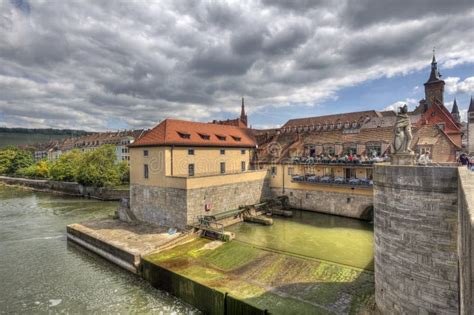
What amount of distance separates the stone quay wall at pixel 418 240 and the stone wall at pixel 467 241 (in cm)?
83

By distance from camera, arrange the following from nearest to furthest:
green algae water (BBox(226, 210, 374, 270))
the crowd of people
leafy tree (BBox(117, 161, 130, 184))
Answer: green algae water (BBox(226, 210, 374, 270)) < the crowd of people < leafy tree (BBox(117, 161, 130, 184))

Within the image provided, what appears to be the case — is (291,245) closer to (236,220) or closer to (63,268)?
(236,220)

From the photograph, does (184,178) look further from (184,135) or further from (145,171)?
(184,135)

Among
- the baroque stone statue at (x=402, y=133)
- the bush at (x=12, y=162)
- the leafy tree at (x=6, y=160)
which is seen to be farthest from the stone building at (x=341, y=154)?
the leafy tree at (x=6, y=160)

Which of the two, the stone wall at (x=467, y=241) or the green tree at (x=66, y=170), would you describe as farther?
the green tree at (x=66, y=170)

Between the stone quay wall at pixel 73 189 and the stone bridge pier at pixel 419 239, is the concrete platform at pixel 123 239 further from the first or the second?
the stone quay wall at pixel 73 189

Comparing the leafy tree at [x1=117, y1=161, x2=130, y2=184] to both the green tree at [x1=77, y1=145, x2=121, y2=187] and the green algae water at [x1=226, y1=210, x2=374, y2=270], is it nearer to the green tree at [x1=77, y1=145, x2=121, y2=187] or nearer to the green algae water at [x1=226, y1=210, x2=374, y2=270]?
the green tree at [x1=77, y1=145, x2=121, y2=187]

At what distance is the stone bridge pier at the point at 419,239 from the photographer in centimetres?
626

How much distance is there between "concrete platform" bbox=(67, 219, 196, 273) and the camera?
44.5ft

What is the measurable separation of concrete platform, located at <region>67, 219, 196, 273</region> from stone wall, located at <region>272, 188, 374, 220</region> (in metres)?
11.8

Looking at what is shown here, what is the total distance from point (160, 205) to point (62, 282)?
24.0 ft

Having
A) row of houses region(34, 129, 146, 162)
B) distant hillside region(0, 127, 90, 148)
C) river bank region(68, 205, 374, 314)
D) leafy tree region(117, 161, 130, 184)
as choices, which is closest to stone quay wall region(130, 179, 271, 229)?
river bank region(68, 205, 374, 314)

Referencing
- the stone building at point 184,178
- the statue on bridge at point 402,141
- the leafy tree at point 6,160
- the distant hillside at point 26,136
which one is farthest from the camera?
the distant hillside at point 26,136

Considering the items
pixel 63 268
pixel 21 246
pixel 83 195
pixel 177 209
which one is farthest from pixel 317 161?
pixel 83 195
